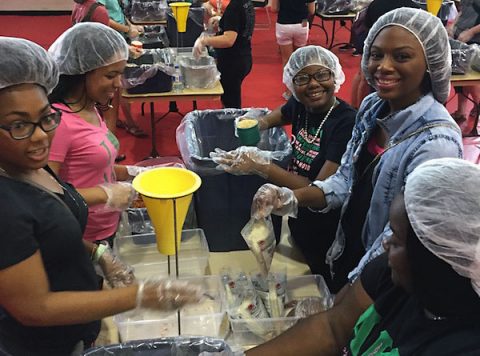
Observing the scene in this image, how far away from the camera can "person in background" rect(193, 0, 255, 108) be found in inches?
137

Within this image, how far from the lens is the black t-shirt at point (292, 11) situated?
475cm

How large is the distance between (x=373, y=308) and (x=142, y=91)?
107 inches

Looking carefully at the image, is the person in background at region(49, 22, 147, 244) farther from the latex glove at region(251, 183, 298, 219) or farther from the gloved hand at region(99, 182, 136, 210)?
the latex glove at region(251, 183, 298, 219)

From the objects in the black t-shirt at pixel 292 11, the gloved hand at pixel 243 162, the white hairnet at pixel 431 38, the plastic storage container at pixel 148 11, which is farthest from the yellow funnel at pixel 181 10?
the white hairnet at pixel 431 38

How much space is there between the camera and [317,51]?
2.15 m

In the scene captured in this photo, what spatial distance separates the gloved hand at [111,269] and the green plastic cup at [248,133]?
920 mm

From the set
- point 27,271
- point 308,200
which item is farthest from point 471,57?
point 27,271

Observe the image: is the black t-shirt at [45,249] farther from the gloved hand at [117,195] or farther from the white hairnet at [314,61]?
the white hairnet at [314,61]

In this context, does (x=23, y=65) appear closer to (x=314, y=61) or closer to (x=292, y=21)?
(x=314, y=61)

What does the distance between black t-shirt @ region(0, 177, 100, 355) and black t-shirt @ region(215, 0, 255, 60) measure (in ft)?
7.70

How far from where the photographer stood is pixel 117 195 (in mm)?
1786

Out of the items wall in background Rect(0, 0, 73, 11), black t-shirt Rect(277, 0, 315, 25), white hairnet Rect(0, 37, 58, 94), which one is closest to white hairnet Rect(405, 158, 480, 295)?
white hairnet Rect(0, 37, 58, 94)

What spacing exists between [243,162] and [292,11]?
3.30m

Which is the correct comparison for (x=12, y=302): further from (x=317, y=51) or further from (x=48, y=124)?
(x=317, y=51)
